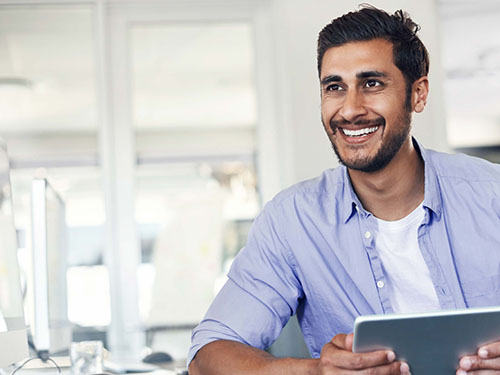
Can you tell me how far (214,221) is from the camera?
11.6 ft

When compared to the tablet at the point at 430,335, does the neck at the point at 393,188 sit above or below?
above

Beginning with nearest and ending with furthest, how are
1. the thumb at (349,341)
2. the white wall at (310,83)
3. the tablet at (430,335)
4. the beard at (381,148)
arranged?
1. the tablet at (430,335)
2. the thumb at (349,341)
3. the beard at (381,148)
4. the white wall at (310,83)

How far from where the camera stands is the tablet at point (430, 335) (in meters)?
1.13

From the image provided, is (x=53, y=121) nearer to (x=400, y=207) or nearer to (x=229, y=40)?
(x=229, y=40)

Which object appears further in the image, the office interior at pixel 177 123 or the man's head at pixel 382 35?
the office interior at pixel 177 123

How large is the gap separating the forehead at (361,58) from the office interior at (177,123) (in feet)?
4.49

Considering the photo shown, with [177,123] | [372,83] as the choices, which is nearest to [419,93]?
[372,83]

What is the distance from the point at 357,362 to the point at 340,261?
1.47 feet

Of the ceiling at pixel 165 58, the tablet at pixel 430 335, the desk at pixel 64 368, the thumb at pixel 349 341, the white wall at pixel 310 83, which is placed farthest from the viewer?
the ceiling at pixel 165 58

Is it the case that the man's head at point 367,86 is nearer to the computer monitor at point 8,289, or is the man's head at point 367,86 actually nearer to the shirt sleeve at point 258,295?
the shirt sleeve at point 258,295

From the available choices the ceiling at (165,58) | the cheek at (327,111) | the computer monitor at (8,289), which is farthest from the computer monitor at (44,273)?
the ceiling at (165,58)

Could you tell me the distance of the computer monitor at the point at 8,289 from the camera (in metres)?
1.33

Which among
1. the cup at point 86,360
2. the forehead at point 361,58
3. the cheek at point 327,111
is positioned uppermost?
the forehead at point 361,58

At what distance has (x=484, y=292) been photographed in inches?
63.3
